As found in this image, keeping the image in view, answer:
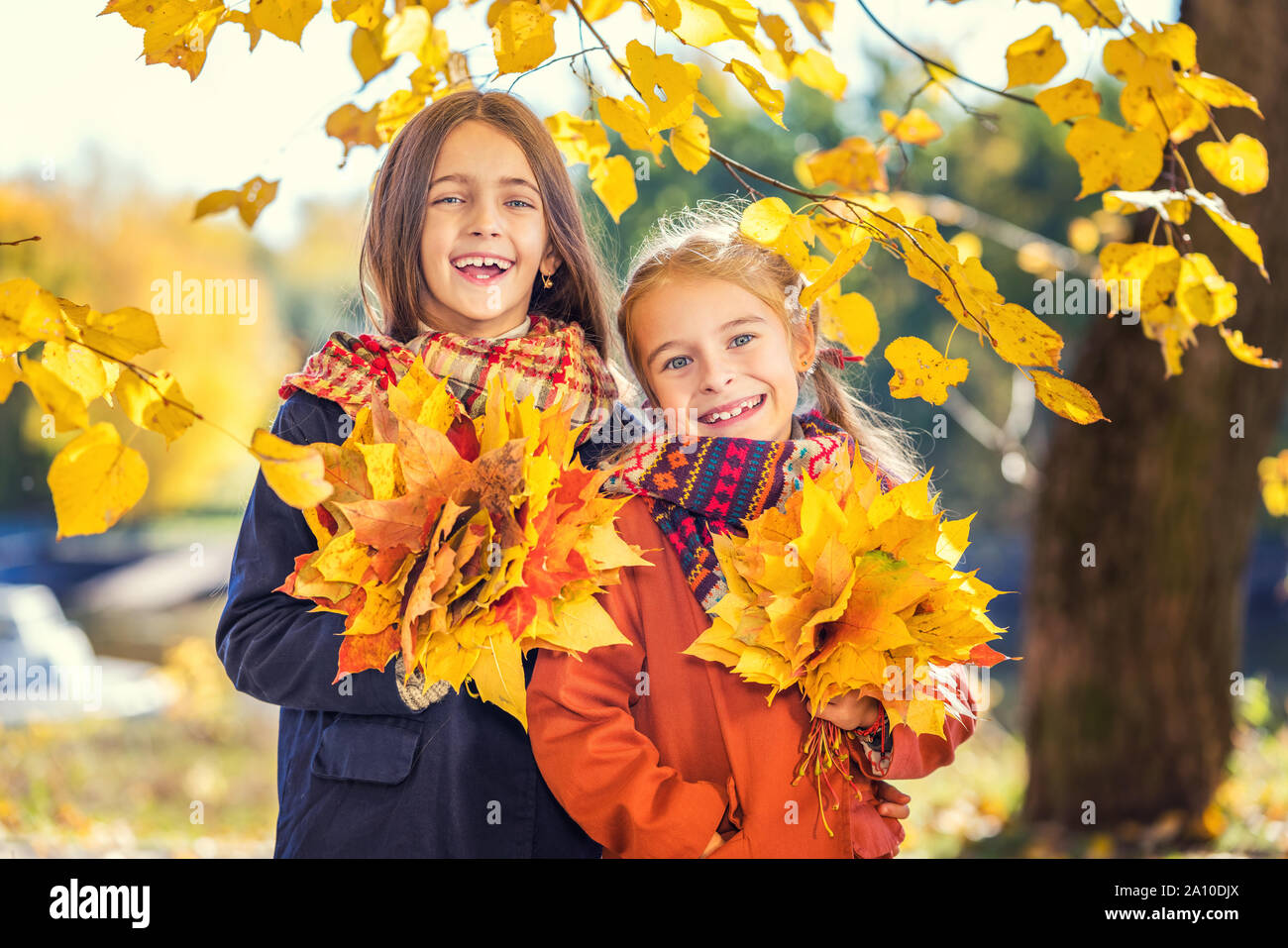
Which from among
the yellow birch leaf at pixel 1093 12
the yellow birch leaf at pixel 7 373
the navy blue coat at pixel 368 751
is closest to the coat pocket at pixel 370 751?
the navy blue coat at pixel 368 751

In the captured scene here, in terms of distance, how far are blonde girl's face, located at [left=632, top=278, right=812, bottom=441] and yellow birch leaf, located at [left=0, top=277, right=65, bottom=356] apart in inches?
41.7

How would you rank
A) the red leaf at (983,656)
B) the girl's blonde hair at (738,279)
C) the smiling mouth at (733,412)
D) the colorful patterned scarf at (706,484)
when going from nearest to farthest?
the red leaf at (983,656)
the colorful patterned scarf at (706,484)
the smiling mouth at (733,412)
the girl's blonde hair at (738,279)

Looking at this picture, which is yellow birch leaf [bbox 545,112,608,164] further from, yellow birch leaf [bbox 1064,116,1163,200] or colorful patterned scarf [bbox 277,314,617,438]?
yellow birch leaf [bbox 1064,116,1163,200]

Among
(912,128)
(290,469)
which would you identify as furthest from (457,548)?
(912,128)

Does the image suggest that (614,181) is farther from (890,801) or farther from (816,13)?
(890,801)

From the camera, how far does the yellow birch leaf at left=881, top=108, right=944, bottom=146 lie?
2.62 meters

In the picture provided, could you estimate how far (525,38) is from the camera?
1.72m

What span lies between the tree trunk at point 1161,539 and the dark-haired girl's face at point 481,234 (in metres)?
3.09

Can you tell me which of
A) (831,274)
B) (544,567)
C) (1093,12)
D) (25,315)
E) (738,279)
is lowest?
(544,567)

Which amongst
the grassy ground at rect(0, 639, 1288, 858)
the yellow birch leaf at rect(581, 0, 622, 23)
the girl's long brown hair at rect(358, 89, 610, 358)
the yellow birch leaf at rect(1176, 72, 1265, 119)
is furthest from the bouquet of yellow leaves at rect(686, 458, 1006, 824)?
the grassy ground at rect(0, 639, 1288, 858)

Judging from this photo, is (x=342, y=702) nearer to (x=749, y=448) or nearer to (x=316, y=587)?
(x=316, y=587)

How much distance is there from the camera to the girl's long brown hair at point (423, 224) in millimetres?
2059

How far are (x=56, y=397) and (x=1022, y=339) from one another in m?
1.35

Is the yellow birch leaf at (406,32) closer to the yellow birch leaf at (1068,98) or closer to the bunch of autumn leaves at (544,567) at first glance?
the bunch of autumn leaves at (544,567)
